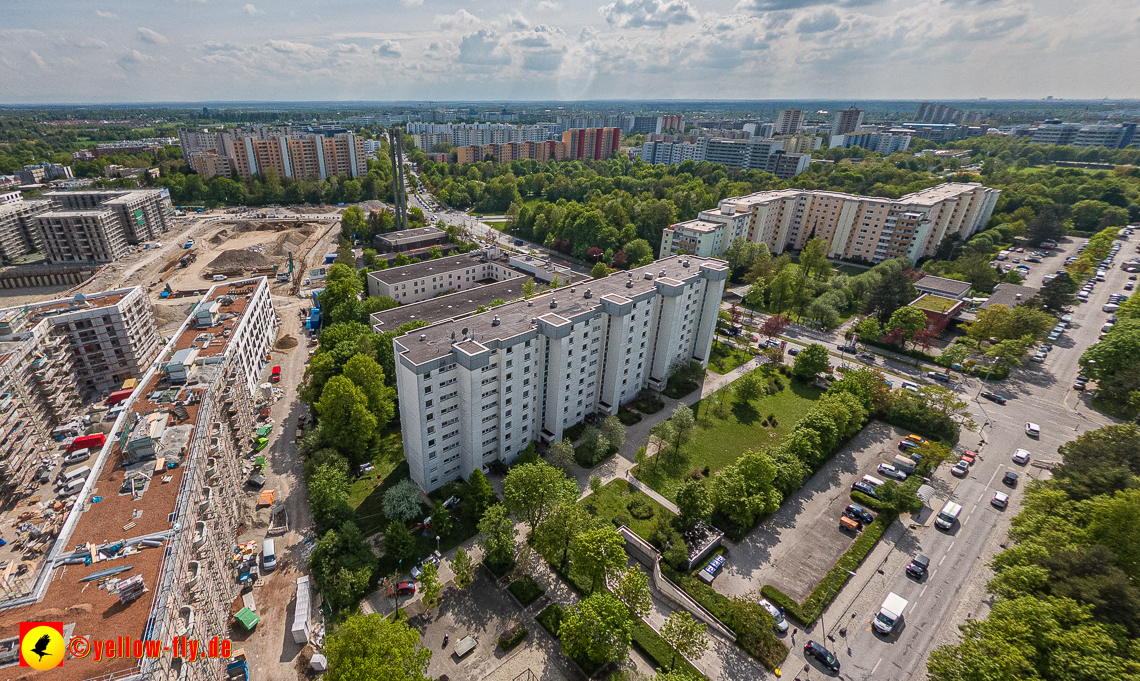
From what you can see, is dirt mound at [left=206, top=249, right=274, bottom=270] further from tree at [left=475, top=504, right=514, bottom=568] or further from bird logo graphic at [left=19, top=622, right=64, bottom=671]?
tree at [left=475, top=504, right=514, bottom=568]

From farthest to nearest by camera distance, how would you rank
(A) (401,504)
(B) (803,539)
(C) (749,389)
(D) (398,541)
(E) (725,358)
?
(E) (725,358)
(C) (749,389)
(B) (803,539)
(A) (401,504)
(D) (398,541)

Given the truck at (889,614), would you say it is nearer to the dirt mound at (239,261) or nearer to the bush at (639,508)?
the bush at (639,508)

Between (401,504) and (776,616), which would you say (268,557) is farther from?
(776,616)

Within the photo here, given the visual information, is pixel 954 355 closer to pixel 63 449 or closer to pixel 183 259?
pixel 63 449

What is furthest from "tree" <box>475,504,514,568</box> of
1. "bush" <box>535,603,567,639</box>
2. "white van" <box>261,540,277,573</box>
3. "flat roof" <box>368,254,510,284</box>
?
"flat roof" <box>368,254,510,284</box>

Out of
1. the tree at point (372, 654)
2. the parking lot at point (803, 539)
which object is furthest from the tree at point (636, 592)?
the tree at point (372, 654)

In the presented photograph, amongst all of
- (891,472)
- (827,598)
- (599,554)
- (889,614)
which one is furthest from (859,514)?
(599,554)
